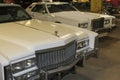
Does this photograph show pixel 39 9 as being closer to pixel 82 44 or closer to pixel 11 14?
pixel 11 14

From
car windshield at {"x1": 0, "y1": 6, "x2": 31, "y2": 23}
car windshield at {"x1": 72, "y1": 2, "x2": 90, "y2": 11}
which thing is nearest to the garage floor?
car windshield at {"x1": 0, "y1": 6, "x2": 31, "y2": 23}

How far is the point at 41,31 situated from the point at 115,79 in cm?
198

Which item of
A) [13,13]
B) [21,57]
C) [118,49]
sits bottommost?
[118,49]

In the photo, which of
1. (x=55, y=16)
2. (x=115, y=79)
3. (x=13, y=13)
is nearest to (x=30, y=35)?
(x=13, y=13)

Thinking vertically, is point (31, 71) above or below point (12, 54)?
below

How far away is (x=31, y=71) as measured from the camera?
301cm

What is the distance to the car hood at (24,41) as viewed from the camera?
2914 mm

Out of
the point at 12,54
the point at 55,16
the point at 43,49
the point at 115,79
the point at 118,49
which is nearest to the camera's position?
the point at 12,54

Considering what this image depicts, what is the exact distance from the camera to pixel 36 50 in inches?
121

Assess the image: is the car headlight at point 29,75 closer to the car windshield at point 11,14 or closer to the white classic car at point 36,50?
the white classic car at point 36,50

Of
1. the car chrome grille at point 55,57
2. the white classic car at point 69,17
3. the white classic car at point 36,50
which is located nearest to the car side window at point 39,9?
the white classic car at point 69,17

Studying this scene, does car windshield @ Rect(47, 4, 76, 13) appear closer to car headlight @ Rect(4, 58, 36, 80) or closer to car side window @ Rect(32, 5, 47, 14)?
car side window @ Rect(32, 5, 47, 14)

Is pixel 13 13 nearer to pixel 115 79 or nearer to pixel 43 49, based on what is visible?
pixel 43 49

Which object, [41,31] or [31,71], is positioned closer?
[31,71]
